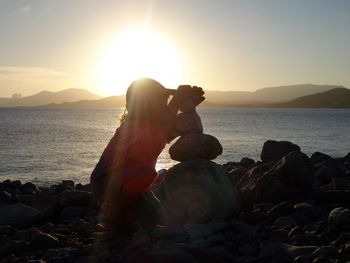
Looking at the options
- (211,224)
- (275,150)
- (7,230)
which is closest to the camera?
(7,230)

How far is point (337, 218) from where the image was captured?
368 inches

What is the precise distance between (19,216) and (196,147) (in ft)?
14.3

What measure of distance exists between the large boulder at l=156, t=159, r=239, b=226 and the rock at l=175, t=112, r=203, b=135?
1.23 metres

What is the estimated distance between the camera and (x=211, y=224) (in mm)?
10711

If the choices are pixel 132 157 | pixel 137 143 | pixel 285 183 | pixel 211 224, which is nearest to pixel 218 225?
pixel 211 224

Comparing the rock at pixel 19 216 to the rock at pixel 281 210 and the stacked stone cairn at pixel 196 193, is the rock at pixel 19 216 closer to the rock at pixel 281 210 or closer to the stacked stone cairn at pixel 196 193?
the stacked stone cairn at pixel 196 193

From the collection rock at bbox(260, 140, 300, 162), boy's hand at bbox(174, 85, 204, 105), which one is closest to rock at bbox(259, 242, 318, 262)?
boy's hand at bbox(174, 85, 204, 105)

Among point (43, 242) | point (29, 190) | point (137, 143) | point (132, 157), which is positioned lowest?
point (29, 190)

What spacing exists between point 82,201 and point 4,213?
2218mm

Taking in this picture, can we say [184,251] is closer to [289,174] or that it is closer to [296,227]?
[296,227]

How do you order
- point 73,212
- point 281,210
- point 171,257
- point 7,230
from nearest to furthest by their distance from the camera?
point 171,257 → point 7,230 → point 281,210 → point 73,212

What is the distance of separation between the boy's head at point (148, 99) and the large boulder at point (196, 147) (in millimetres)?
4835

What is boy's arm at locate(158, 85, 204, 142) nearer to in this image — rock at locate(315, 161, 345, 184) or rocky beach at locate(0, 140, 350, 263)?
rocky beach at locate(0, 140, 350, 263)

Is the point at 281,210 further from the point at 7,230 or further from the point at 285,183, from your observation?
the point at 7,230
